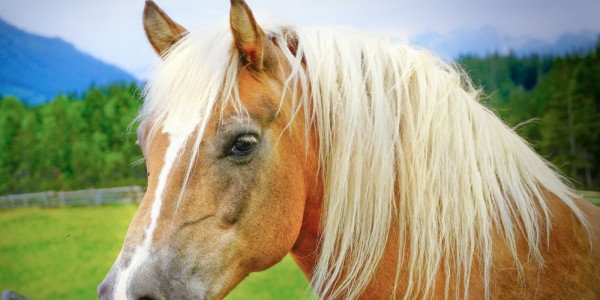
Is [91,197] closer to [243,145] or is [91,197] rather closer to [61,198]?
[61,198]

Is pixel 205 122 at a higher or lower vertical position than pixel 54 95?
higher

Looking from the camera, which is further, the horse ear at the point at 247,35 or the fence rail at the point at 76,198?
the fence rail at the point at 76,198

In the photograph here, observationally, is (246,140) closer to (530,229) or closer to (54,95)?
(530,229)

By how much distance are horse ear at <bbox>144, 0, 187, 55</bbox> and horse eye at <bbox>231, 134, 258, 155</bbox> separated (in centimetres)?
41

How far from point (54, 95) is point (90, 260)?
147cm

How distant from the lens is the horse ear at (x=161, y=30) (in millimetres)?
1018

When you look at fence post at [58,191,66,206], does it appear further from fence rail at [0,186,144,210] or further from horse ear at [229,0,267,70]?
horse ear at [229,0,267,70]

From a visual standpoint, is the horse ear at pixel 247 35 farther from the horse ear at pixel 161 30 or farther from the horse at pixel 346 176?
the horse ear at pixel 161 30

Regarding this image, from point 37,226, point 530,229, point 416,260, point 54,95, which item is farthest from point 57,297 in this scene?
point 530,229

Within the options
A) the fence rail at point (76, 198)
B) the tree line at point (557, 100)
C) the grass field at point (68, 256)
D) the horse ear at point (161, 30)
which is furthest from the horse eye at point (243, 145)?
the fence rail at point (76, 198)

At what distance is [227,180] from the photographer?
822 mm

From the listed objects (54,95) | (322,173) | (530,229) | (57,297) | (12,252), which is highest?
(322,173)

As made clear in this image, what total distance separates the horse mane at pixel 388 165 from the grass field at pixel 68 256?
7.38 ft

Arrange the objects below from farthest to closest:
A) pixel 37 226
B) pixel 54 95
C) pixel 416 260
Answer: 1. pixel 54 95
2. pixel 37 226
3. pixel 416 260
